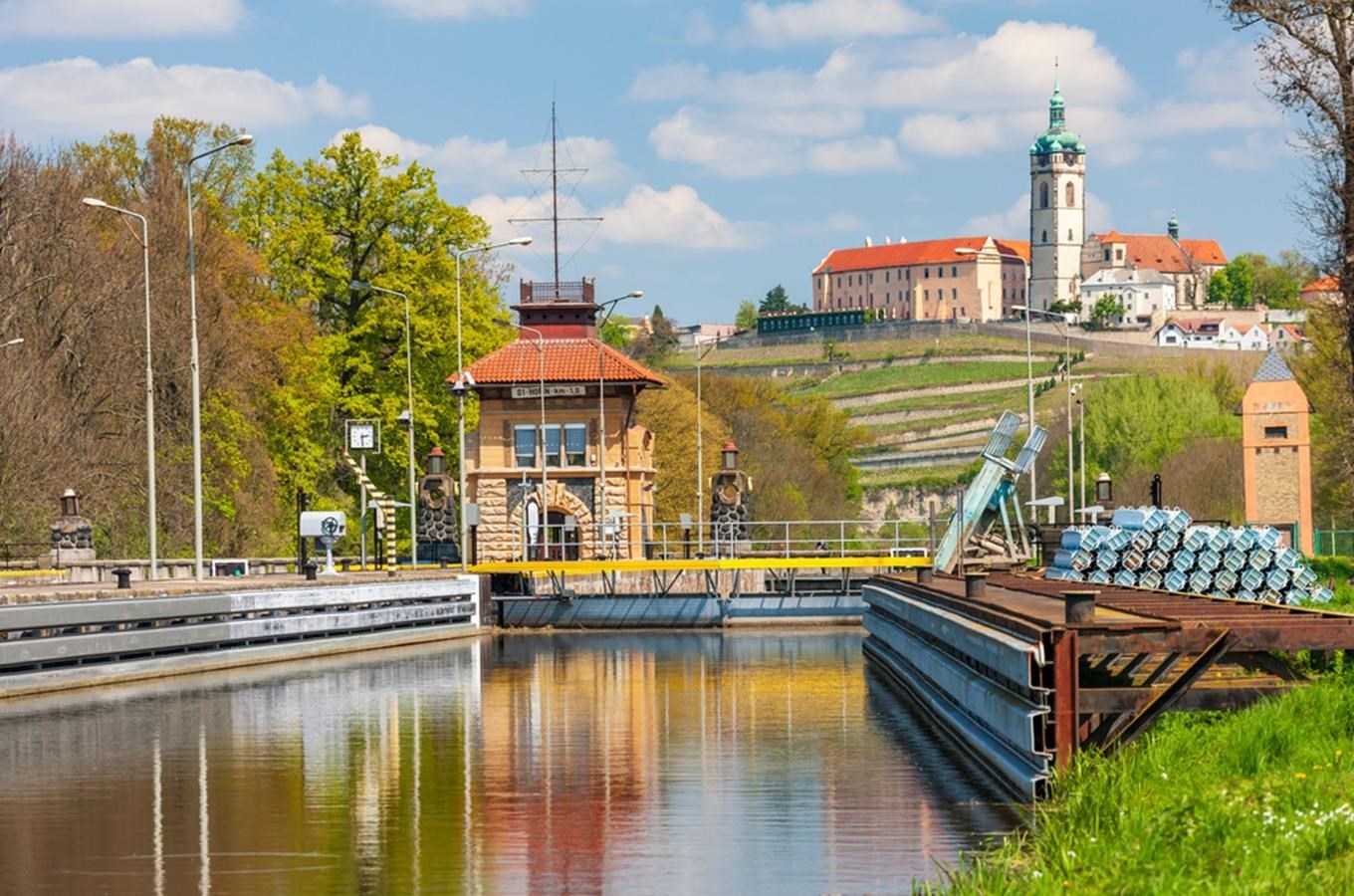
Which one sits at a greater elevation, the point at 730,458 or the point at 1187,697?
the point at 730,458

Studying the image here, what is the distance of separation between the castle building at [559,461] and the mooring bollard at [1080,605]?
44.9 metres

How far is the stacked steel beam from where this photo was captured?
1146 inches

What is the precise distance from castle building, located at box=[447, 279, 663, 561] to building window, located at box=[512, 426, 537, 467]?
30mm

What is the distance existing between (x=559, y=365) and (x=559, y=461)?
126 inches

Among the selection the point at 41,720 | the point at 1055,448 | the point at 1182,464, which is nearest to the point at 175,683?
the point at 41,720

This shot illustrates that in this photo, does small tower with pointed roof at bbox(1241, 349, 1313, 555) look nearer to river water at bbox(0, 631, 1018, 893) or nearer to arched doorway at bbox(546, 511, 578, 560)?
arched doorway at bbox(546, 511, 578, 560)

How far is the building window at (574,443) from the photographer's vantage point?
208 feet

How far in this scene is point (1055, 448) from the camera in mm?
130000

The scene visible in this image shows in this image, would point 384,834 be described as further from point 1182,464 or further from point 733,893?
point 1182,464

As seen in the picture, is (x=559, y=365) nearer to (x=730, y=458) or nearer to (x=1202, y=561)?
(x=730, y=458)

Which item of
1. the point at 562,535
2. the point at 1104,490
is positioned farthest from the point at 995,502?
the point at 562,535

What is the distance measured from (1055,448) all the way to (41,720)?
10868cm

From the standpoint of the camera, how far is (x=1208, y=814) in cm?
1279

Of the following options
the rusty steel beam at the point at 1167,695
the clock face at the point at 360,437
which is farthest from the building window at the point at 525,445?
the rusty steel beam at the point at 1167,695
